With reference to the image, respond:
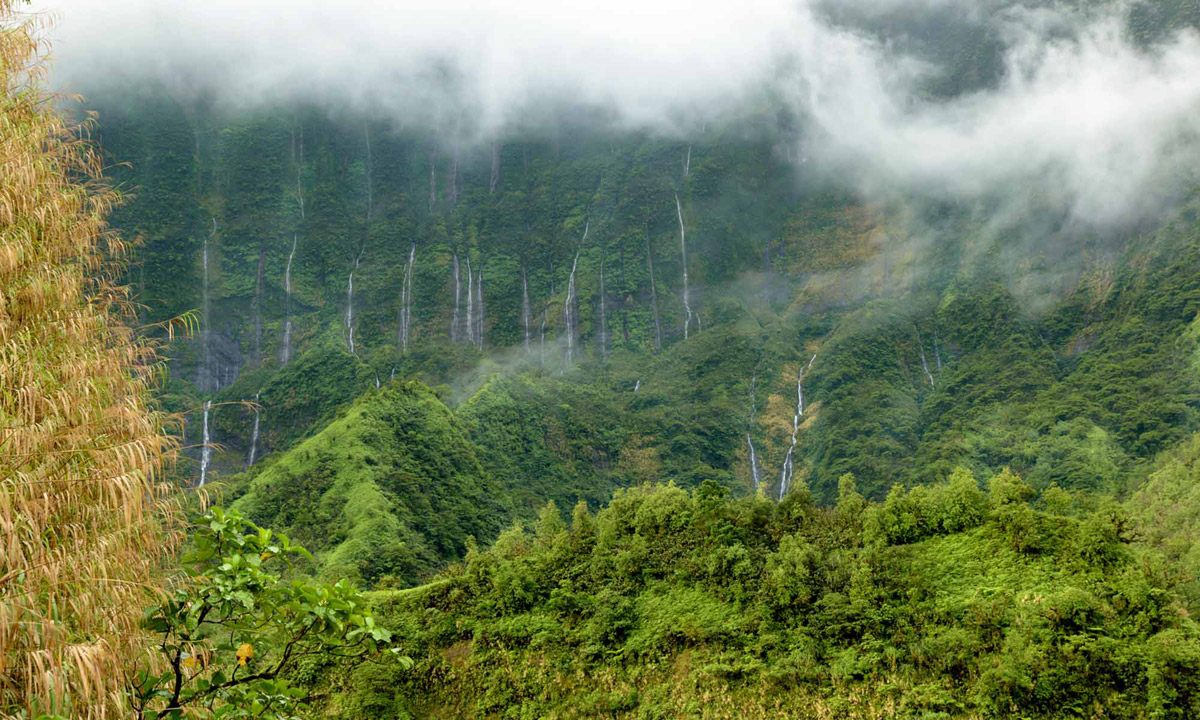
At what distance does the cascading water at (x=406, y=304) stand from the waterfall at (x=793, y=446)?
5834 cm

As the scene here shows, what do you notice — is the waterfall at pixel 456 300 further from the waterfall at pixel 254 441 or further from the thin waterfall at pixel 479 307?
the waterfall at pixel 254 441

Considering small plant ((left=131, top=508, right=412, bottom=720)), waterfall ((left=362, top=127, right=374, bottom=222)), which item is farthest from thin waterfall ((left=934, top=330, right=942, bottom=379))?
small plant ((left=131, top=508, right=412, bottom=720))

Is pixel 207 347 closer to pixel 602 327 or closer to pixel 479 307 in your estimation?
pixel 479 307

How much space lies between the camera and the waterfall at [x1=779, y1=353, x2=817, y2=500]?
87.9 meters

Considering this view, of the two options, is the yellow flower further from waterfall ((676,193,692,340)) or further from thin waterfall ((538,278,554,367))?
waterfall ((676,193,692,340))

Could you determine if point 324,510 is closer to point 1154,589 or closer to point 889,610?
point 889,610

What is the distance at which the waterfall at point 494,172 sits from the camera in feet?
515

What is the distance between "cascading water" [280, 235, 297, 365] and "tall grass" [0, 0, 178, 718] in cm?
12373

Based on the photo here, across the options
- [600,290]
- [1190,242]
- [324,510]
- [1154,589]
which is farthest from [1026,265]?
[1154,589]

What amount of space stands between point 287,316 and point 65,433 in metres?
133

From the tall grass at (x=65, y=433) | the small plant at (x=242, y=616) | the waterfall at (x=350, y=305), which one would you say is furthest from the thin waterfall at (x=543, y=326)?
the small plant at (x=242, y=616)

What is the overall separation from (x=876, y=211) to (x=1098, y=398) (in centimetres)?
6785

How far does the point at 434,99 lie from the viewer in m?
170

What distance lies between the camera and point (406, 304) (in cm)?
13200
